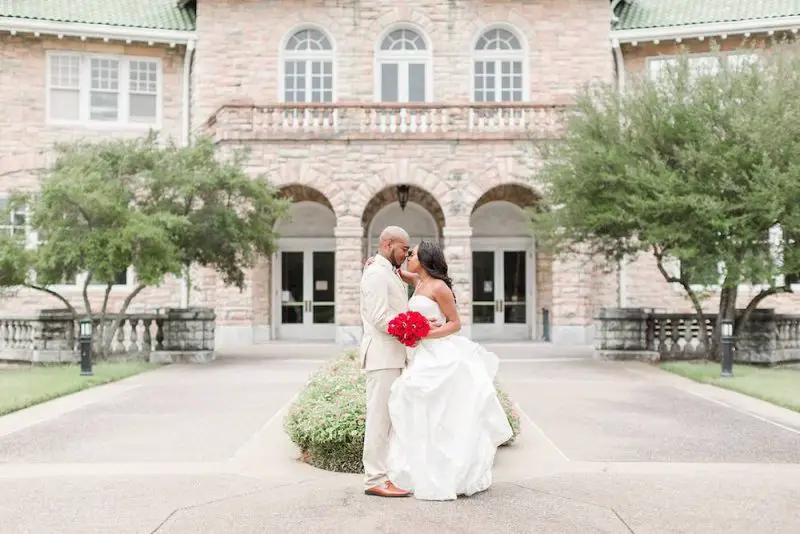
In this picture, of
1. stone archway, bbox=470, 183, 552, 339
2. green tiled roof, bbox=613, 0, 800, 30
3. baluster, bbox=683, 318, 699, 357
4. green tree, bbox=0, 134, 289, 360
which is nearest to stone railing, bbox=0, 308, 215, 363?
green tree, bbox=0, 134, 289, 360

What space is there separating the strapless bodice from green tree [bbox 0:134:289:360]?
1094cm

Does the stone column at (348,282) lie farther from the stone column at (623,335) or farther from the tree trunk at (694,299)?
the tree trunk at (694,299)

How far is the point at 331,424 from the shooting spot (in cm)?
770

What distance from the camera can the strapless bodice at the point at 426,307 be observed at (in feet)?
22.2

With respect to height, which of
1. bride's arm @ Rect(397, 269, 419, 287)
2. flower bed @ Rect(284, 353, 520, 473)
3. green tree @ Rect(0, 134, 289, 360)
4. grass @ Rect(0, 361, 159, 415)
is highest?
green tree @ Rect(0, 134, 289, 360)

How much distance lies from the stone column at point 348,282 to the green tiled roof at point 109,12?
8.31 metres

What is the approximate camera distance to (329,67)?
2642 cm

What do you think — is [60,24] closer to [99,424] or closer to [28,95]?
[28,95]

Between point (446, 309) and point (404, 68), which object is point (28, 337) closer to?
point (404, 68)

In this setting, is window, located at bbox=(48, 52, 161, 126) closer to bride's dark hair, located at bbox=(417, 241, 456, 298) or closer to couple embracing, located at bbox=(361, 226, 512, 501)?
bride's dark hair, located at bbox=(417, 241, 456, 298)

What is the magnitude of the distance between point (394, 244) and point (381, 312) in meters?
0.52

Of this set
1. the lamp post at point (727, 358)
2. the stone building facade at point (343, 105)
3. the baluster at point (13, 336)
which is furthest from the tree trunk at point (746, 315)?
the baluster at point (13, 336)

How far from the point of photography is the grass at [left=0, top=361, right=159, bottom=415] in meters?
12.5

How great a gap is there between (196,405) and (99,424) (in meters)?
1.85
